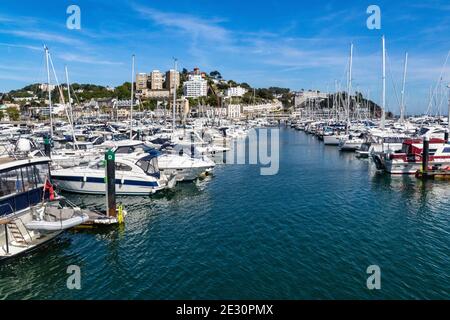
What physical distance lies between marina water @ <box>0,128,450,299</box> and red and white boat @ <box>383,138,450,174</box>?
7400 mm

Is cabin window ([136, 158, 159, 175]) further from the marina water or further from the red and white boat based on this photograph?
the red and white boat

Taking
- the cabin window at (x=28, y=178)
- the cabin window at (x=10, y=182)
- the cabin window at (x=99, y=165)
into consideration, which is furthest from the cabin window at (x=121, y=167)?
the cabin window at (x=10, y=182)

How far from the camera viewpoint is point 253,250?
19.3 m

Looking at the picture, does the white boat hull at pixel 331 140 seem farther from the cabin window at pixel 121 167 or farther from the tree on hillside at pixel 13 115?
the tree on hillside at pixel 13 115

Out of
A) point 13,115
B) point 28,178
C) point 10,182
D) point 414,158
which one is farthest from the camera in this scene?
point 13,115

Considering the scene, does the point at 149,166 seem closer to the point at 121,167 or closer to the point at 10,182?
the point at 121,167

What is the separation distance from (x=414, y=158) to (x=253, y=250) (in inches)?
1116

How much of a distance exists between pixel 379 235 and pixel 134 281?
1382 cm

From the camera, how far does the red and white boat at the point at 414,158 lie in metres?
39.2

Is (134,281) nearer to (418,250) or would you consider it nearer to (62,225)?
(62,225)

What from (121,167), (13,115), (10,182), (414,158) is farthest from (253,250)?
(13,115)

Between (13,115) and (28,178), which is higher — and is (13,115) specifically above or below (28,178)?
above

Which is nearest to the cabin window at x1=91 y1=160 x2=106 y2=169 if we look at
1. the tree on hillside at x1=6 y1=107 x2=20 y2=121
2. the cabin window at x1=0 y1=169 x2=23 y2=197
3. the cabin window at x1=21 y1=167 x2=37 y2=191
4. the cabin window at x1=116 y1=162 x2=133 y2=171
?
the cabin window at x1=116 y1=162 x2=133 y2=171
